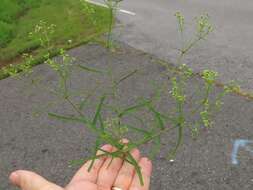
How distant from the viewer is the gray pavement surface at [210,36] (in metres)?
6.66

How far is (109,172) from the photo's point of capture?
2.60m

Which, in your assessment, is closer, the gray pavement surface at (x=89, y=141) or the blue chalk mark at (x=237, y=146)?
the gray pavement surface at (x=89, y=141)

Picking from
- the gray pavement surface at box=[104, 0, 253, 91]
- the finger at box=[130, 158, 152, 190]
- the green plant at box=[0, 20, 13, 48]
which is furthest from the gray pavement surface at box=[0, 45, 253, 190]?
the green plant at box=[0, 20, 13, 48]

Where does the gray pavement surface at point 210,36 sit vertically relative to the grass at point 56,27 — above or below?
above

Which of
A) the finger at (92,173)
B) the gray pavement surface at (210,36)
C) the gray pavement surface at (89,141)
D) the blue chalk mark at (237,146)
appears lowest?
the gray pavement surface at (89,141)

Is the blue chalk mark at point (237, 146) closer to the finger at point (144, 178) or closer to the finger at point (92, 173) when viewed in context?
the finger at point (144, 178)

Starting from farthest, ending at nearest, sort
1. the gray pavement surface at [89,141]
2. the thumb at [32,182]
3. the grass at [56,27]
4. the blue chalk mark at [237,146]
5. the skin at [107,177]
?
the grass at [56,27]
the blue chalk mark at [237,146]
the gray pavement surface at [89,141]
the skin at [107,177]
the thumb at [32,182]

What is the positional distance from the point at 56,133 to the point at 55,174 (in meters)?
0.78

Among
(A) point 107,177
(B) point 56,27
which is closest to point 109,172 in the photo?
(A) point 107,177

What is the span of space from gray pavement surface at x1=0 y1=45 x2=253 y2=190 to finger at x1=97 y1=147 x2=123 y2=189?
1792 millimetres

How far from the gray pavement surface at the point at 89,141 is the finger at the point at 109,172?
1792 mm

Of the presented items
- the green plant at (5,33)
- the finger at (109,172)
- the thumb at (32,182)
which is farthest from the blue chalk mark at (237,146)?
the green plant at (5,33)

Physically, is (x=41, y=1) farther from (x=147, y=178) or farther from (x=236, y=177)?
(x=147, y=178)

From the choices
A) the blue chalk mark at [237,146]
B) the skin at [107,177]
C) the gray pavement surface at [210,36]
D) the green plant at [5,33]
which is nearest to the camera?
the skin at [107,177]
